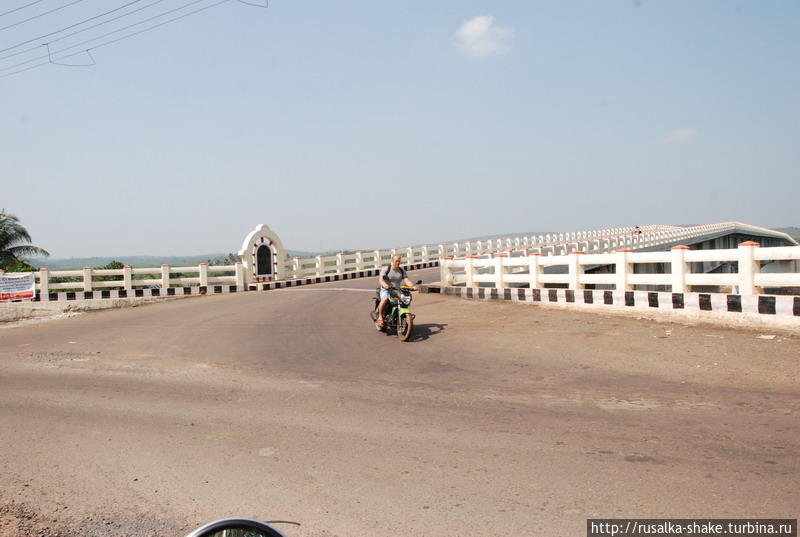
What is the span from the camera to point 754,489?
372 centimetres

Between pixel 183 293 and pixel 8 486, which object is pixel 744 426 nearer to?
pixel 8 486

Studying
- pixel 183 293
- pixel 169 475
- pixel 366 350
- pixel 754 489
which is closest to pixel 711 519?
pixel 754 489

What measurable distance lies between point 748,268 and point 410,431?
734 centimetres

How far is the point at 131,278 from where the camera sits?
22.2 metres

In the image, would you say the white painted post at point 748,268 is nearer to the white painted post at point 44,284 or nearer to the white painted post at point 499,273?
the white painted post at point 499,273

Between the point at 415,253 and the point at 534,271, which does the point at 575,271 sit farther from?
the point at 415,253

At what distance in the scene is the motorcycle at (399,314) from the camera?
405 inches

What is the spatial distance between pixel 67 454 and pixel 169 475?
1.25 meters

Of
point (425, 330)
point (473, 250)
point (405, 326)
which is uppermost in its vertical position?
point (473, 250)

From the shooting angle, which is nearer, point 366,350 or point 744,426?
point 744,426

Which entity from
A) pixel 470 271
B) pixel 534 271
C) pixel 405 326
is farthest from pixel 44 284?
pixel 534 271

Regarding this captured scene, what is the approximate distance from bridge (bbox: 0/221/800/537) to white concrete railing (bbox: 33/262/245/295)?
11.5 m

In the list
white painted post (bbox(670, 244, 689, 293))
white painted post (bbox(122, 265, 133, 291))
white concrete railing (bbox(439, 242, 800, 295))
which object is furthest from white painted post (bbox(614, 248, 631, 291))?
white painted post (bbox(122, 265, 133, 291))

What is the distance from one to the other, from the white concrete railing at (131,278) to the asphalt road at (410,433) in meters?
12.1
